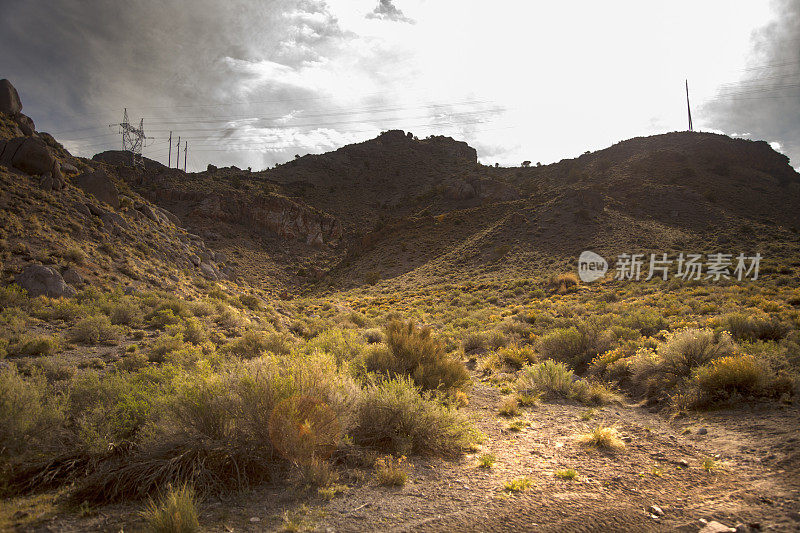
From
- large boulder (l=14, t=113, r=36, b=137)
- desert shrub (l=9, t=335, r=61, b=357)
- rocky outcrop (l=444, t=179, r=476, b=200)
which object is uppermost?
rocky outcrop (l=444, t=179, r=476, b=200)

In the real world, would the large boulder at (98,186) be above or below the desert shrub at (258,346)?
above

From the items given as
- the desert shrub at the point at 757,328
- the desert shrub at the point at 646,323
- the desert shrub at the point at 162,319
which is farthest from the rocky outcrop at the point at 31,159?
the desert shrub at the point at 757,328

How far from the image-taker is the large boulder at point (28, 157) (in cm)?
1720

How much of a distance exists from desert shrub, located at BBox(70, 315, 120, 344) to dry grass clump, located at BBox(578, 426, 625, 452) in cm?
1192

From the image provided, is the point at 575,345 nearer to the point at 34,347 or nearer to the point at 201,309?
the point at 201,309

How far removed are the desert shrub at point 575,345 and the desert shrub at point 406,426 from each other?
279 inches

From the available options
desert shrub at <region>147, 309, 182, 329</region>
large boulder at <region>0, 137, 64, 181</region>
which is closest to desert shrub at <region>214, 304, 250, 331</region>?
desert shrub at <region>147, 309, 182, 329</region>

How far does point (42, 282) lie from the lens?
12.3m

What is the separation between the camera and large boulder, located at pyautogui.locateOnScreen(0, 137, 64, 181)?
56.4ft

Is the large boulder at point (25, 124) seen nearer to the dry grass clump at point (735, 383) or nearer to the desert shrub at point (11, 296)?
the desert shrub at point (11, 296)

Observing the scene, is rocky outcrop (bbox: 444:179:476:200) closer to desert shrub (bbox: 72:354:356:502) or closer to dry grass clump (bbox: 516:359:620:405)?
dry grass clump (bbox: 516:359:620:405)

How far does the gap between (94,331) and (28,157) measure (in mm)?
13538

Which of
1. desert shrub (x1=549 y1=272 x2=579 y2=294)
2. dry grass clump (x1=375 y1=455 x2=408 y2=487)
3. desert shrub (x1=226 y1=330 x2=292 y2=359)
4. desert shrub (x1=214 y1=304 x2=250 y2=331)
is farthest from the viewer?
desert shrub (x1=549 y1=272 x2=579 y2=294)

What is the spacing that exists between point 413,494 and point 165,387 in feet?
12.6
